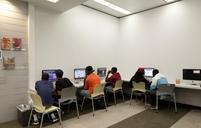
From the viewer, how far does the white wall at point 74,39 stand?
4207mm

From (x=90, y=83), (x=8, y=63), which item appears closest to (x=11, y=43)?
(x=8, y=63)

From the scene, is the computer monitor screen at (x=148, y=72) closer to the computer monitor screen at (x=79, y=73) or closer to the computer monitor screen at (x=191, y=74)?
the computer monitor screen at (x=191, y=74)

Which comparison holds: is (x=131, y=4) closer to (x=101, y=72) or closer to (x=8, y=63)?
(x=101, y=72)

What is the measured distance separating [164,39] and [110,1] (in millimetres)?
2100

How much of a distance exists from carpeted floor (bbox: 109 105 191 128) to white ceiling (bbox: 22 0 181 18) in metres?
3.05

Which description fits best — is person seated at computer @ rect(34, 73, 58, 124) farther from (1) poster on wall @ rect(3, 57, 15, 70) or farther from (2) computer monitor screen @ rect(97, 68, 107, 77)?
(2) computer monitor screen @ rect(97, 68, 107, 77)

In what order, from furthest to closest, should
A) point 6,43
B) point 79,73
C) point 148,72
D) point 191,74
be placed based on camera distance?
point 148,72 < point 79,73 < point 191,74 < point 6,43

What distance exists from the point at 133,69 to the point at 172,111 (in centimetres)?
212

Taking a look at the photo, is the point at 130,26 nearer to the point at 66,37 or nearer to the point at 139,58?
the point at 139,58

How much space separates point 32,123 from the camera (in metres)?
3.37

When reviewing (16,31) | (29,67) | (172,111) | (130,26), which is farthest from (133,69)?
(16,31)

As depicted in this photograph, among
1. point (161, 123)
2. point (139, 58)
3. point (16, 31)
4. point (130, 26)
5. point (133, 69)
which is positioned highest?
point (130, 26)

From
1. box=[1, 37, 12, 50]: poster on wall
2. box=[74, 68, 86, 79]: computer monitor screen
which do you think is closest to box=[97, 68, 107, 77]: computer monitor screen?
box=[74, 68, 86, 79]: computer monitor screen

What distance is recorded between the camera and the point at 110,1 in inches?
190
